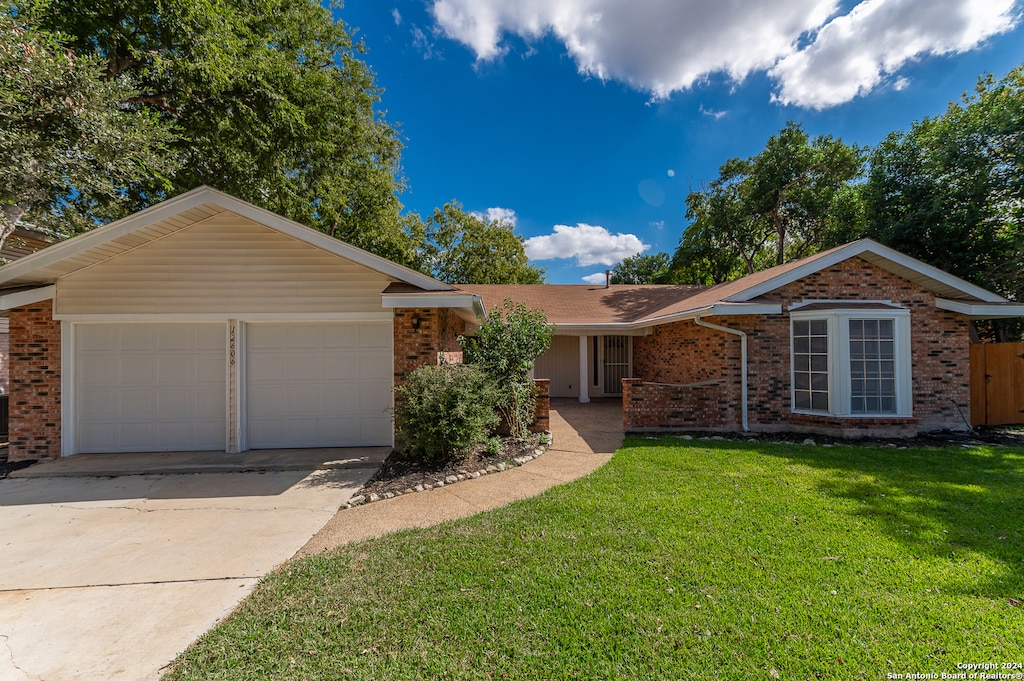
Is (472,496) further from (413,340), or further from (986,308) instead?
(986,308)

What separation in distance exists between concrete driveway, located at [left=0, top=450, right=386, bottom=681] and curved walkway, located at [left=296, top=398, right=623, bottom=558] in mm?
335

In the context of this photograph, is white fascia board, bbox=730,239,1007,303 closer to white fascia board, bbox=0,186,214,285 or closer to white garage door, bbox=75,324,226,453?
white fascia board, bbox=0,186,214,285

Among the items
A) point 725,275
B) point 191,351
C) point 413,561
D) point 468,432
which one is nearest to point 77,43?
point 191,351

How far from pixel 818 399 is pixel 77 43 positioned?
16978 millimetres

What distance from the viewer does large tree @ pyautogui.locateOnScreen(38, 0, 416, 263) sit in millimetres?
8359

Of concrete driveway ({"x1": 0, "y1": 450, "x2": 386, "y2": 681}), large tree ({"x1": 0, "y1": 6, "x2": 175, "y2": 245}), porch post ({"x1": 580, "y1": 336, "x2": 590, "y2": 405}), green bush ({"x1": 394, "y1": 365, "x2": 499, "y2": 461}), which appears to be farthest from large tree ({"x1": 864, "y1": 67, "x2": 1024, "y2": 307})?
large tree ({"x1": 0, "y1": 6, "x2": 175, "y2": 245})

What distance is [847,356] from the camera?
7.61m

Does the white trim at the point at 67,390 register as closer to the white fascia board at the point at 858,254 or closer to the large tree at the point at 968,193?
the white fascia board at the point at 858,254

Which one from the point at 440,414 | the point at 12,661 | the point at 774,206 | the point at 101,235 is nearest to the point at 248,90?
the point at 101,235

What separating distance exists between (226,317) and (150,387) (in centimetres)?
190

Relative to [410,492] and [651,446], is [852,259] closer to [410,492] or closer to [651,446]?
→ [651,446]

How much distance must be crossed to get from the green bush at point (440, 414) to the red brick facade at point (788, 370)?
373cm

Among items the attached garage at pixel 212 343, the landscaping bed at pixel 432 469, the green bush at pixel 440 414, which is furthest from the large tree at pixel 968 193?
the attached garage at pixel 212 343

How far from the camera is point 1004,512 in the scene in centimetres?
421
